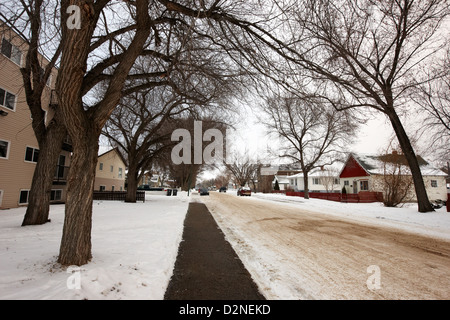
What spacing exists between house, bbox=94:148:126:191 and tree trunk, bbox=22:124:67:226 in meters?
19.8

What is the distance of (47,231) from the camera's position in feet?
21.3

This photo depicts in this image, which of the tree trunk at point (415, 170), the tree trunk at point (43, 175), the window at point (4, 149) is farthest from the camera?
the tree trunk at point (415, 170)

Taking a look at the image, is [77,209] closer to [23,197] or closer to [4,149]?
[4,149]

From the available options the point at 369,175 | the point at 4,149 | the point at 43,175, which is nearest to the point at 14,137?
the point at 4,149

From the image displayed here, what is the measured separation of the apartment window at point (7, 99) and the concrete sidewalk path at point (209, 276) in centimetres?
1391

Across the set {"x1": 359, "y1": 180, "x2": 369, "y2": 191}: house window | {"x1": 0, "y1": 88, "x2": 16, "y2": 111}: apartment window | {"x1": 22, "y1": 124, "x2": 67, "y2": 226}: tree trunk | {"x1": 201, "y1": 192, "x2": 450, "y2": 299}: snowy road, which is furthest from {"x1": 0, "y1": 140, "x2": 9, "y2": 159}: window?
{"x1": 359, "y1": 180, "x2": 369, "y2": 191}: house window

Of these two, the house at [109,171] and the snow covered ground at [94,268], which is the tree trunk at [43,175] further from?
the house at [109,171]

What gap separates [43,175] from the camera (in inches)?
289

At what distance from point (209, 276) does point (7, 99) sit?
15.9 metres

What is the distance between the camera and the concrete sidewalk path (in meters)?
3.07

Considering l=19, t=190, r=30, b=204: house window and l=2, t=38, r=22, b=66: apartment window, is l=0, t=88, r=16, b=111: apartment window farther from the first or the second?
l=19, t=190, r=30, b=204: house window

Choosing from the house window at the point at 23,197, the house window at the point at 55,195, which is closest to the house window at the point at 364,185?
the house window at the point at 55,195

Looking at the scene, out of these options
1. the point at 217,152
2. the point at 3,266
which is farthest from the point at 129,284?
the point at 217,152

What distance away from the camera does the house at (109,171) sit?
89.0 ft
